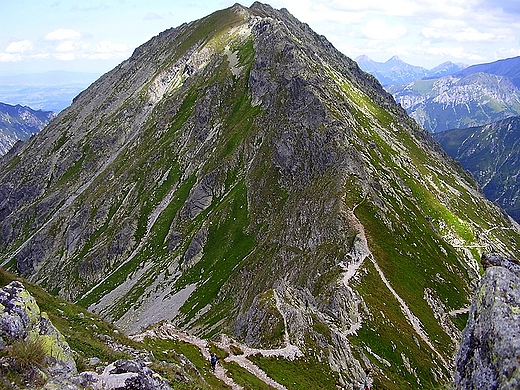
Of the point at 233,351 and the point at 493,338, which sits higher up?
the point at 493,338

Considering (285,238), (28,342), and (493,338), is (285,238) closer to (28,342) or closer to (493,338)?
(493,338)

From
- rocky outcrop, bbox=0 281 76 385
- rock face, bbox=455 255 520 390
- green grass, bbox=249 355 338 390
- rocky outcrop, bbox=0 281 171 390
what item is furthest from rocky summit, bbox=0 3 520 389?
rocky outcrop, bbox=0 281 76 385

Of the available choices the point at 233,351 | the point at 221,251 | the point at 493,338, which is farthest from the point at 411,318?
the point at 221,251

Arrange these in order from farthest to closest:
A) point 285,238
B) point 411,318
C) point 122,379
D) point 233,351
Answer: point 285,238 → point 411,318 → point 233,351 → point 122,379

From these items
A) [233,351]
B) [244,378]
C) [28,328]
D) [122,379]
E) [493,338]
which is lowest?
[233,351]

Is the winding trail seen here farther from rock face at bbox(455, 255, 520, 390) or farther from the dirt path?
rock face at bbox(455, 255, 520, 390)

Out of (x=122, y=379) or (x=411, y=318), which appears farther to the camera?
(x=411, y=318)

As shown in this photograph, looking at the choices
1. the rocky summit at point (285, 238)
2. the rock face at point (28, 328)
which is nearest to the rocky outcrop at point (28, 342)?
the rock face at point (28, 328)
